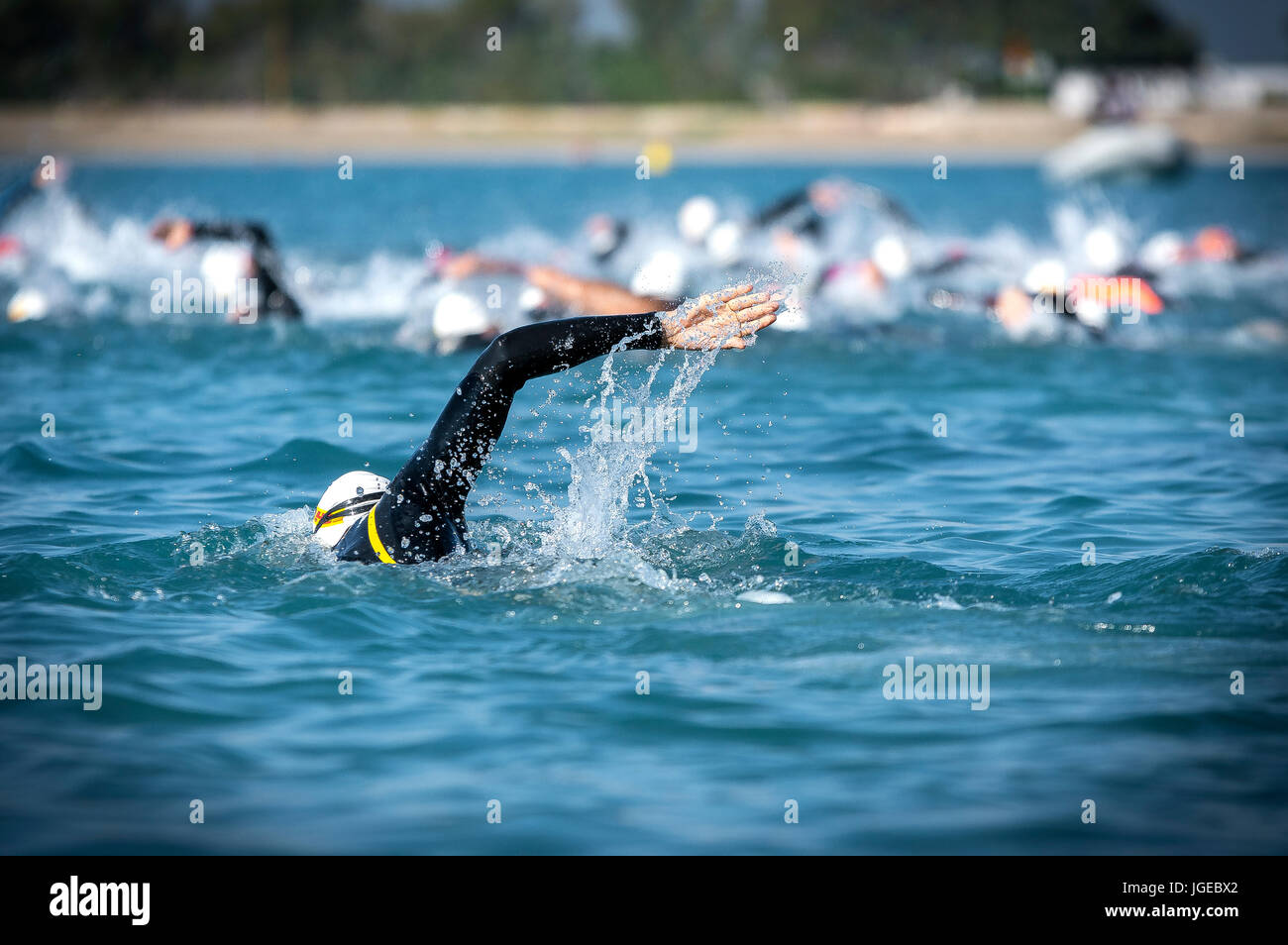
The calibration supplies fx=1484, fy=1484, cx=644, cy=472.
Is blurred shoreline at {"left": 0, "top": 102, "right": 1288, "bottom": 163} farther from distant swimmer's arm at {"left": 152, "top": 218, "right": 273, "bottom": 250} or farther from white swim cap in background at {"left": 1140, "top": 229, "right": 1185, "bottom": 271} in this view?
distant swimmer's arm at {"left": 152, "top": 218, "right": 273, "bottom": 250}

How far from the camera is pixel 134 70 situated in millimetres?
98938

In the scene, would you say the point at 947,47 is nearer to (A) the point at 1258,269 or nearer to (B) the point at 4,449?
(A) the point at 1258,269

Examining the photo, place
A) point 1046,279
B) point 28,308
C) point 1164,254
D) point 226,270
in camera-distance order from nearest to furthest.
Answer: point 28,308 < point 226,270 < point 1046,279 < point 1164,254

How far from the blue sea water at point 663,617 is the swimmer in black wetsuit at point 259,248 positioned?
1324mm

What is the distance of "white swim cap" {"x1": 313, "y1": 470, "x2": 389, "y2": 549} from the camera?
8008mm

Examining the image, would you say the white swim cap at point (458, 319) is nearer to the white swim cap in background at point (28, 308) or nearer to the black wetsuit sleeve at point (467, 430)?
the white swim cap in background at point (28, 308)

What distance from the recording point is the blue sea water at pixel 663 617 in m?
5.68

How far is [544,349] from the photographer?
6.96m

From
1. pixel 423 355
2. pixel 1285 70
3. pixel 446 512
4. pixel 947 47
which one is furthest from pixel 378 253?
pixel 1285 70

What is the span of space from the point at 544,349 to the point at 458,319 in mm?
8626

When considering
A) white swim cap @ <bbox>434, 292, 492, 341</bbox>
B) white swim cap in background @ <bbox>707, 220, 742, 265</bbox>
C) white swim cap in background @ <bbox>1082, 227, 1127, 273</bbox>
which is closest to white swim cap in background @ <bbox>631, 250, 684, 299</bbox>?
white swim cap @ <bbox>434, 292, 492, 341</bbox>

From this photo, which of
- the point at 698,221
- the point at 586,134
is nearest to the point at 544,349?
the point at 698,221

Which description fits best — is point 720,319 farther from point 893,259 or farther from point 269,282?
point 893,259
